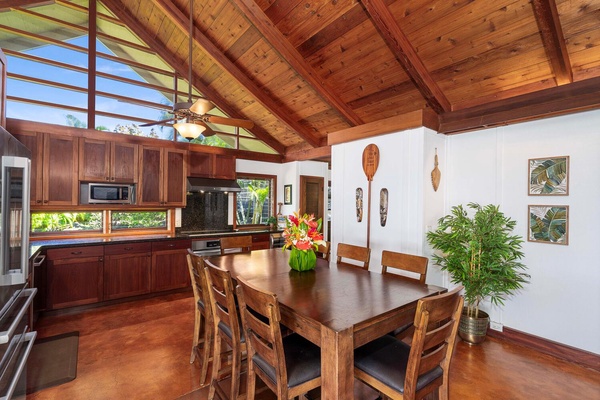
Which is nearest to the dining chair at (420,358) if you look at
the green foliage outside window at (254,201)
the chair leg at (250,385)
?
the chair leg at (250,385)

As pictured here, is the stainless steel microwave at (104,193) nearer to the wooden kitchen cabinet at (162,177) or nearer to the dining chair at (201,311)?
the wooden kitchen cabinet at (162,177)

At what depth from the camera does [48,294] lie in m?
3.53

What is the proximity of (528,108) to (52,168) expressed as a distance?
5756mm

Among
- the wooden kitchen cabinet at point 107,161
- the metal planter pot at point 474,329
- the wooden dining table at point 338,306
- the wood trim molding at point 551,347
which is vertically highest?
the wooden kitchen cabinet at point 107,161

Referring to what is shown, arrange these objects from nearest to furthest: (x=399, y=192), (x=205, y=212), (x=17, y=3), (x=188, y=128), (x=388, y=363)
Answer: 1. (x=388, y=363)
2. (x=188, y=128)
3. (x=399, y=192)
4. (x=17, y=3)
5. (x=205, y=212)

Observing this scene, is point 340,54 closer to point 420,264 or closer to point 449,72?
point 449,72

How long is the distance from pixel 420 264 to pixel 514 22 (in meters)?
2.47

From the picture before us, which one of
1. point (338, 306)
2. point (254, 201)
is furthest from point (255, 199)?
point (338, 306)

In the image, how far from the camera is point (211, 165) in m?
5.18

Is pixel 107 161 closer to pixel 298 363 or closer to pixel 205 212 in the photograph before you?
Answer: pixel 205 212

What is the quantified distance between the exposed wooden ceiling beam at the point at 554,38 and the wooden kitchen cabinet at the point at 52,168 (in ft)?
18.0

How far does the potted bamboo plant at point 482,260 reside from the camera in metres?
2.90

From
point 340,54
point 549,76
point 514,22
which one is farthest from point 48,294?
point 549,76

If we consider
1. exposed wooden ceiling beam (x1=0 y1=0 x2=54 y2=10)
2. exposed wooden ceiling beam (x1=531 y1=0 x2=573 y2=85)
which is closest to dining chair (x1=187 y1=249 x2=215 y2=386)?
exposed wooden ceiling beam (x1=531 y1=0 x2=573 y2=85)
